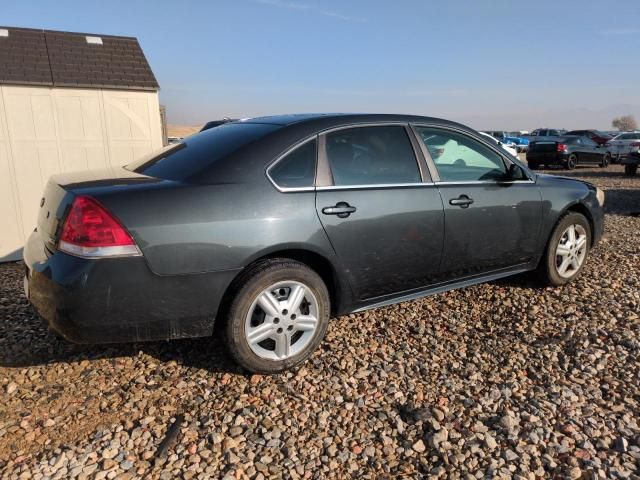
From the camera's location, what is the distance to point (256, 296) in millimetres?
2908

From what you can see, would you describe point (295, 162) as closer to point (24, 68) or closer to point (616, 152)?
point (24, 68)

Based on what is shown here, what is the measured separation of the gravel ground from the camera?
2.38 metres

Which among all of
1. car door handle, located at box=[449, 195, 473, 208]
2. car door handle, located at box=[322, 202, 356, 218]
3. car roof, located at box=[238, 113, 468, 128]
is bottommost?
car door handle, located at box=[449, 195, 473, 208]

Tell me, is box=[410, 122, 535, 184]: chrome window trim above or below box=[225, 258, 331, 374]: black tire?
above

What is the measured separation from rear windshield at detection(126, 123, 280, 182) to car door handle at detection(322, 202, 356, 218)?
0.65 m

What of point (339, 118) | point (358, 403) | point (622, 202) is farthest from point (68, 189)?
point (622, 202)

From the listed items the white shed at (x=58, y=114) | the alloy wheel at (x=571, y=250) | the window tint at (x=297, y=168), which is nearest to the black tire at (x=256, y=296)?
the window tint at (x=297, y=168)

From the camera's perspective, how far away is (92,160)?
6.88m

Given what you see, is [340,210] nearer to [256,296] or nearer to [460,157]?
[256,296]

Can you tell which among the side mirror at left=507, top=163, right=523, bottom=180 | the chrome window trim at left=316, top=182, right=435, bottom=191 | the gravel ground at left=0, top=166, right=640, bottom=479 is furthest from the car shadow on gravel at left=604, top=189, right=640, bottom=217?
the chrome window trim at left=316, top=182, right=435, bottom=191

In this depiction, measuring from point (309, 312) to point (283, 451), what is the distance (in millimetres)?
923

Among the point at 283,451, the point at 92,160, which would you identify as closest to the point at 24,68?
the point at 92,160

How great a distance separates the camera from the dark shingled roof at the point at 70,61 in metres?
6.49

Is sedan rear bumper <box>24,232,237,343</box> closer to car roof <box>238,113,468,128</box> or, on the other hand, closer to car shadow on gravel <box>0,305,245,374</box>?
car shadow on gravel <box>0,305,245,374</box>
